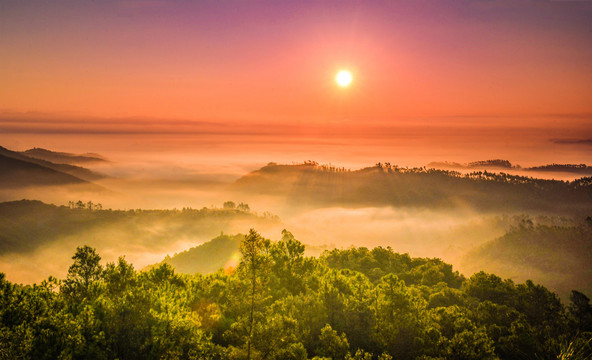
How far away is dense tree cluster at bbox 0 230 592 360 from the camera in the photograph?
94.7 feet

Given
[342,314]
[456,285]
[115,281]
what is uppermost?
[115,281]

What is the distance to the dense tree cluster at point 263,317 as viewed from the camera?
2886 centimetres

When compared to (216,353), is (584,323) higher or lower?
lower

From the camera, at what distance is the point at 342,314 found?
44.3 meters

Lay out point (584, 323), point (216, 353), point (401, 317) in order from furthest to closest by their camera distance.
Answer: point (584, 323)
point (401, 317)
point (216, 353)

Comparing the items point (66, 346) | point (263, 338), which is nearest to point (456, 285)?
point (263, 338)

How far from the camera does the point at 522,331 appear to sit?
43875mm

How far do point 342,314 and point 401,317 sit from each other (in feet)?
25.4

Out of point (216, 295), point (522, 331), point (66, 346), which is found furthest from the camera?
point (216, 295)

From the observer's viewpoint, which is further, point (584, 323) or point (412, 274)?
point (412, 274)

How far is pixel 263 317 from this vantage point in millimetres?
37188

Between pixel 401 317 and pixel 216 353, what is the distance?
2054 centimetres

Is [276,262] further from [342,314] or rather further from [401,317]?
[401,317]

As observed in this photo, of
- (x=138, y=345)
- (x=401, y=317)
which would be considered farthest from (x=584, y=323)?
(x=138, y=345)
